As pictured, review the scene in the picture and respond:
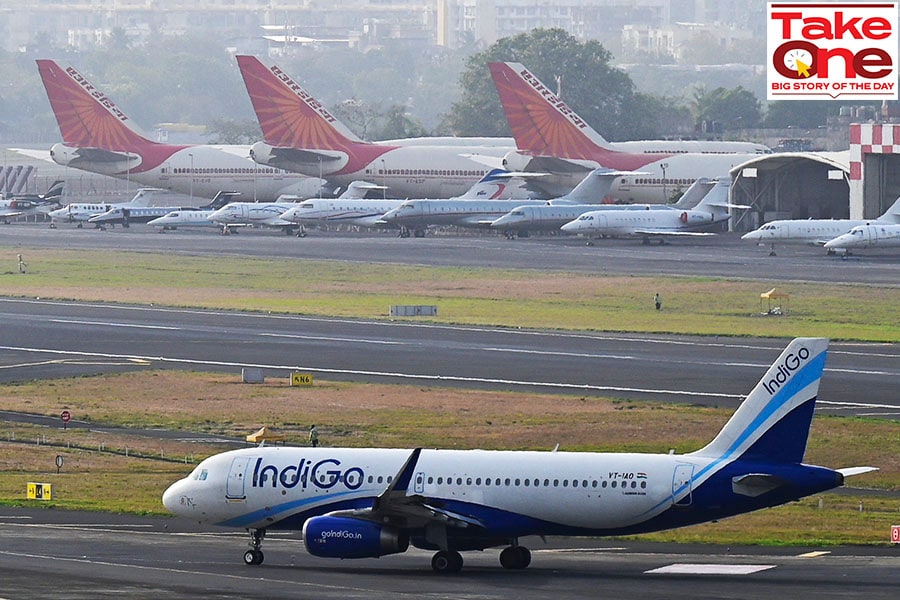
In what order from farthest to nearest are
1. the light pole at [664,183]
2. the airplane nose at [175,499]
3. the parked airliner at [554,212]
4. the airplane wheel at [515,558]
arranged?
1. the light pole at [664,183]
2. the parked airliner at [554,212]
3. the airplane nose at [175,499]
4. the airplane wheel at [515,558]

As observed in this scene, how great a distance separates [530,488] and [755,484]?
567cm

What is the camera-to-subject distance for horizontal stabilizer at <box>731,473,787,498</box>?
147 ft

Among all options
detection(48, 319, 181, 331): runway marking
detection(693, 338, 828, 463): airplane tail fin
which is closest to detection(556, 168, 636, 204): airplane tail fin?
detection(48, 319, 181, 331): runway marking

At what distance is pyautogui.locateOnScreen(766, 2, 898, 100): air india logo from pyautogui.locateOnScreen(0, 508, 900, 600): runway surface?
62062mm

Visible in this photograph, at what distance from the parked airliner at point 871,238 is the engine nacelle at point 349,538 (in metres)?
105

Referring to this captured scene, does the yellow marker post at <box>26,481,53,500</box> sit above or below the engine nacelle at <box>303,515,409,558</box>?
below

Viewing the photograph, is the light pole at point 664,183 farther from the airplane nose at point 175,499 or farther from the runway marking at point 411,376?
the airplane nose at point 175,499

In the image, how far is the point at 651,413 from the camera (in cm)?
7294

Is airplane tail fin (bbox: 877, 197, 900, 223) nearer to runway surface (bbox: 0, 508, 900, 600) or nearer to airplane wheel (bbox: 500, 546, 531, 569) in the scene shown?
runway surface (bbox: 0, 508, 900, 600)

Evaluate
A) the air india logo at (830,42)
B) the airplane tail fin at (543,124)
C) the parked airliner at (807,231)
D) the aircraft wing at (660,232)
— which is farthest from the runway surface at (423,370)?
the airplane tail fin at (543,124)

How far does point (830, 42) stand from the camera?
174 meters

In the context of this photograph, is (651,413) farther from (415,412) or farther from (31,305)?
(31,305)

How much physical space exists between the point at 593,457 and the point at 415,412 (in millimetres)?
28497

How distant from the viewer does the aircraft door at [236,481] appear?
47.8 meters
